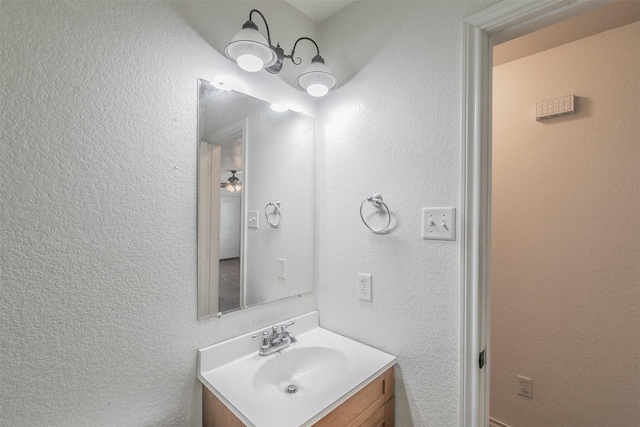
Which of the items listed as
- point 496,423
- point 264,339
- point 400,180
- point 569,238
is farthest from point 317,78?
point 496,423

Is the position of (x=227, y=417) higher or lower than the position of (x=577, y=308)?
lower

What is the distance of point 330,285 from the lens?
1.42 m

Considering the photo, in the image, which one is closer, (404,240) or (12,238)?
(12,238)

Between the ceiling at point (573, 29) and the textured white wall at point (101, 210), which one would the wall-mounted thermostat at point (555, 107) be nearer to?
the ceiling at point (573, 29)

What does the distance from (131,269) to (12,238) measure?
284 millimetres

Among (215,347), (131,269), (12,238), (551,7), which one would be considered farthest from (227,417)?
(551,7)

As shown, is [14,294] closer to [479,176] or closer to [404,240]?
[404,240]

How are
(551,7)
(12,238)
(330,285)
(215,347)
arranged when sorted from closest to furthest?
(12,238)
(551,7)
(215,347)
(330,285)

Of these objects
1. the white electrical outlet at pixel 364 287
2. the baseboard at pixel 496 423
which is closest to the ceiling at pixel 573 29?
the white electrical outlet at pixel 364 287

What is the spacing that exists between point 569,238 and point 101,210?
2.21 meters

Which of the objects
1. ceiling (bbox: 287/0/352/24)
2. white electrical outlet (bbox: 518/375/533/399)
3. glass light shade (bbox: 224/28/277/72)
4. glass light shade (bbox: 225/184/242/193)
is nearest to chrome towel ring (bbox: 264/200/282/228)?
glass light shade (bbox: 225/184/242/193)

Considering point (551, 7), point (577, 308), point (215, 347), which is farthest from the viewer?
point (577, 308)

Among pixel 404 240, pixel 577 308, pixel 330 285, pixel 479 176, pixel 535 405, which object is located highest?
pixel 479 176

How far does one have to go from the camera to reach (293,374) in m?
1.23
